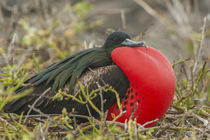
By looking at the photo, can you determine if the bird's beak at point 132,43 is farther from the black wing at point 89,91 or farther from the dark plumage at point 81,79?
the black wing at point 89,91

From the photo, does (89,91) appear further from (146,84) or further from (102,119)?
(102,119)

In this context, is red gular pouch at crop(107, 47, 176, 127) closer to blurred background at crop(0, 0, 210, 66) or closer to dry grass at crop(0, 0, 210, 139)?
dry grass at crop(0, 0, 210, 139)

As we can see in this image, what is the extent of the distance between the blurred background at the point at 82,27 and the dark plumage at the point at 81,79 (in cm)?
52

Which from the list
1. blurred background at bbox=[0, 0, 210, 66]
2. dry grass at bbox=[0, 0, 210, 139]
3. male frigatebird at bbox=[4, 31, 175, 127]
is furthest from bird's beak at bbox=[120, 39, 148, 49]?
blurred background at bbox=[0, 0, 210, 66]

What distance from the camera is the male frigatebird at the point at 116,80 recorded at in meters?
2.06

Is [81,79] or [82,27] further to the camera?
[82,27]

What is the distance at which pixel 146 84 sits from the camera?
205 centimetres

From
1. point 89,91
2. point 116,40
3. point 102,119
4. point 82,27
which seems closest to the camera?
point 102,119

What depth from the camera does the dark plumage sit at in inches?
85.1

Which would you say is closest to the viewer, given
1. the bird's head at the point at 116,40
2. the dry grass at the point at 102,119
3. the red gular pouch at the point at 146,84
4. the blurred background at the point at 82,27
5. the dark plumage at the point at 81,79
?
the dry grass at the point at 102,119

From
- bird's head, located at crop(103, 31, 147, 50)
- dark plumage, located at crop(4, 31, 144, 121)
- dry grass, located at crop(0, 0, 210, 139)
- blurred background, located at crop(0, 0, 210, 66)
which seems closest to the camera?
dry grass, located at crop(0, 0, 210, 139)

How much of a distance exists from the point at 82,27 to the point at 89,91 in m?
2.60

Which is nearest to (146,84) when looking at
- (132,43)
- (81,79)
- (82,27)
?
(132,43)

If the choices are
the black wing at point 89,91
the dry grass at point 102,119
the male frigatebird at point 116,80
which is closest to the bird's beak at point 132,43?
the male frigatebird at point 116,80
